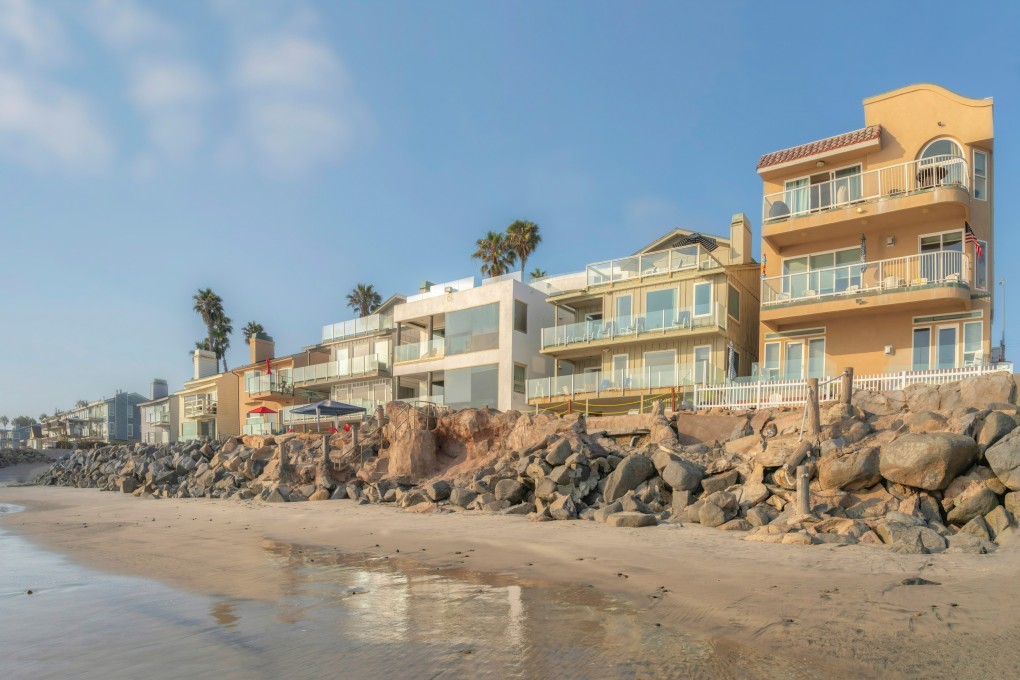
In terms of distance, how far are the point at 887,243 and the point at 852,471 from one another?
14.4 metres

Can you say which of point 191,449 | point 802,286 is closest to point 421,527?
point 802,286

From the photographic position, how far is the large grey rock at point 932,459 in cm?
1262

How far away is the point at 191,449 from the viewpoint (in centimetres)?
3203

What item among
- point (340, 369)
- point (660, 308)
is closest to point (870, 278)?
point (660, 308)

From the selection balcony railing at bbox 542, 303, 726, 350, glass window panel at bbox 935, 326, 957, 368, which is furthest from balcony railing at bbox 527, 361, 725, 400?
glass window panel at bbox 935, 326, 957, 368

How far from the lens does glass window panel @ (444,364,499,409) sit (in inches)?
1251

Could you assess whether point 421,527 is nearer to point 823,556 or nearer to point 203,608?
point 203,608

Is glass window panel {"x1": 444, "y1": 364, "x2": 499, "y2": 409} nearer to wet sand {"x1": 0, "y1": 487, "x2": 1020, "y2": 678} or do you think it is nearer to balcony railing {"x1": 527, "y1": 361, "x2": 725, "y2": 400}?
balcony railing {"x1": 527, "y1": 361, "x2": 725, "y2": 400}

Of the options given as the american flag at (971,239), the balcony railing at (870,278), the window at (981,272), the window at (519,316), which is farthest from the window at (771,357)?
the window at (519,316)

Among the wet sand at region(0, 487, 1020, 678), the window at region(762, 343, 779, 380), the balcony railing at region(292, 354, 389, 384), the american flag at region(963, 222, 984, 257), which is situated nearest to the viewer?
the wet sand at region(0, 487, 1020, 678)

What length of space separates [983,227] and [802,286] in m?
6.66

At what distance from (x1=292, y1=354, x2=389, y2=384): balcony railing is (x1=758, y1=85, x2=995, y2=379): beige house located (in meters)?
22.4

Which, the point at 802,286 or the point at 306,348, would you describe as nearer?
the point at 802,286

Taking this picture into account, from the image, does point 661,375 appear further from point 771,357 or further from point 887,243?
point 887,243
